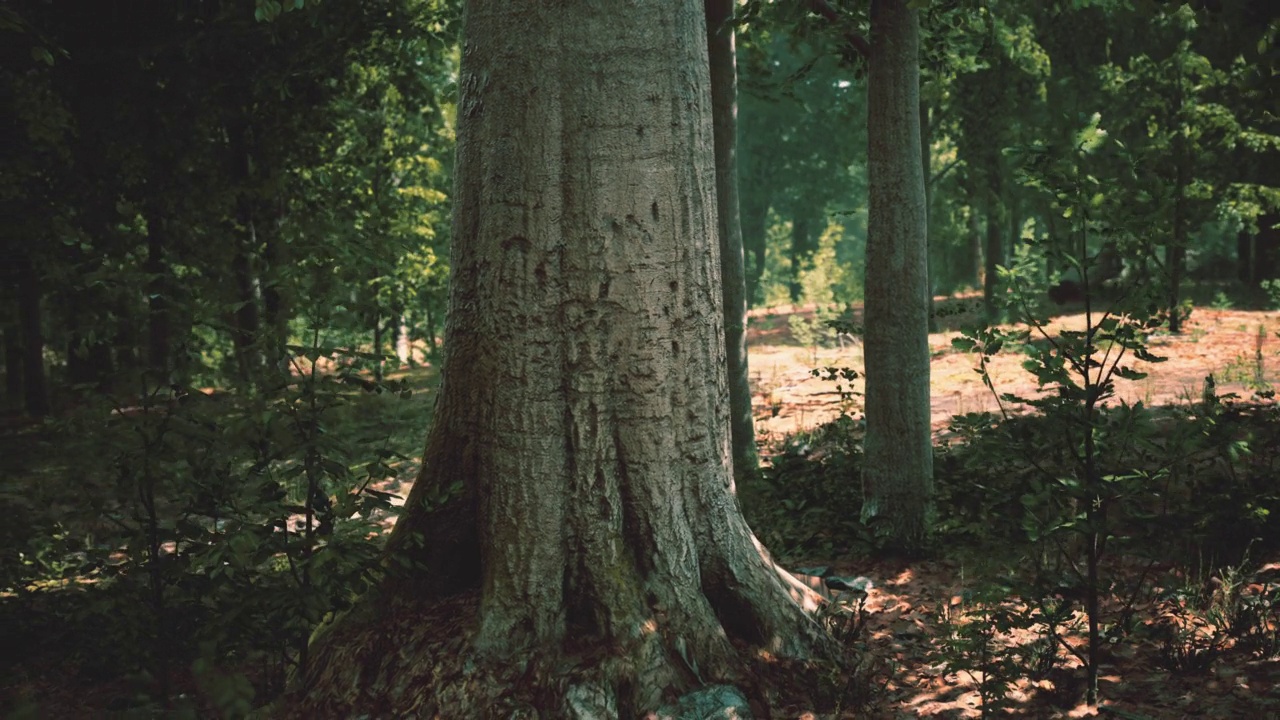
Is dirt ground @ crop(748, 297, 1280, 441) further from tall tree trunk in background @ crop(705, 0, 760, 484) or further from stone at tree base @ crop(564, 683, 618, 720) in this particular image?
stone at tree base @ crop(564, 683, 618, 720)

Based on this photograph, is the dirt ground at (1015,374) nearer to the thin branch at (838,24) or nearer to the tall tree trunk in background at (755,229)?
the thin branch at (838,24)

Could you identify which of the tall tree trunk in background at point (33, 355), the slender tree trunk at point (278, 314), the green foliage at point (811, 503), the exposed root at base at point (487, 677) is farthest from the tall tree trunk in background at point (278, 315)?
the tall tree trunk in background at point (33, 355)

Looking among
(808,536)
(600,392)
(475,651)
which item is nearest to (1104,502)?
(600,392)

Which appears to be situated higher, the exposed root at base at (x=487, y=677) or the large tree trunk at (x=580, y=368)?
the large tree trunk at (x=580, y=368)

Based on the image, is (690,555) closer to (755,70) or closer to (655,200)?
(655,200)

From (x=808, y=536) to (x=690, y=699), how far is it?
313 centimetres

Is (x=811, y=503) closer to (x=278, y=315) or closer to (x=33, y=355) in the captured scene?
(x=278, y=315)

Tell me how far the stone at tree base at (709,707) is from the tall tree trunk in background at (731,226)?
3.90 m

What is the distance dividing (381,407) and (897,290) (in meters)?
9.24

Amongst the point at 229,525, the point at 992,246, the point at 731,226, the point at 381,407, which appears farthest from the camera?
the point at 992,246

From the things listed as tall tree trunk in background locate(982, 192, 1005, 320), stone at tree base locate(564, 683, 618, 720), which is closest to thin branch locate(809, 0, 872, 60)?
stone at tree base locate(564, 683, 618, 720)

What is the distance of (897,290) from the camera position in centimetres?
586

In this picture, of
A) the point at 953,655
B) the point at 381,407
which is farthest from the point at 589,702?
the point at 381,407

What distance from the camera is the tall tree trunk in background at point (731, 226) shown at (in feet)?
24.0
